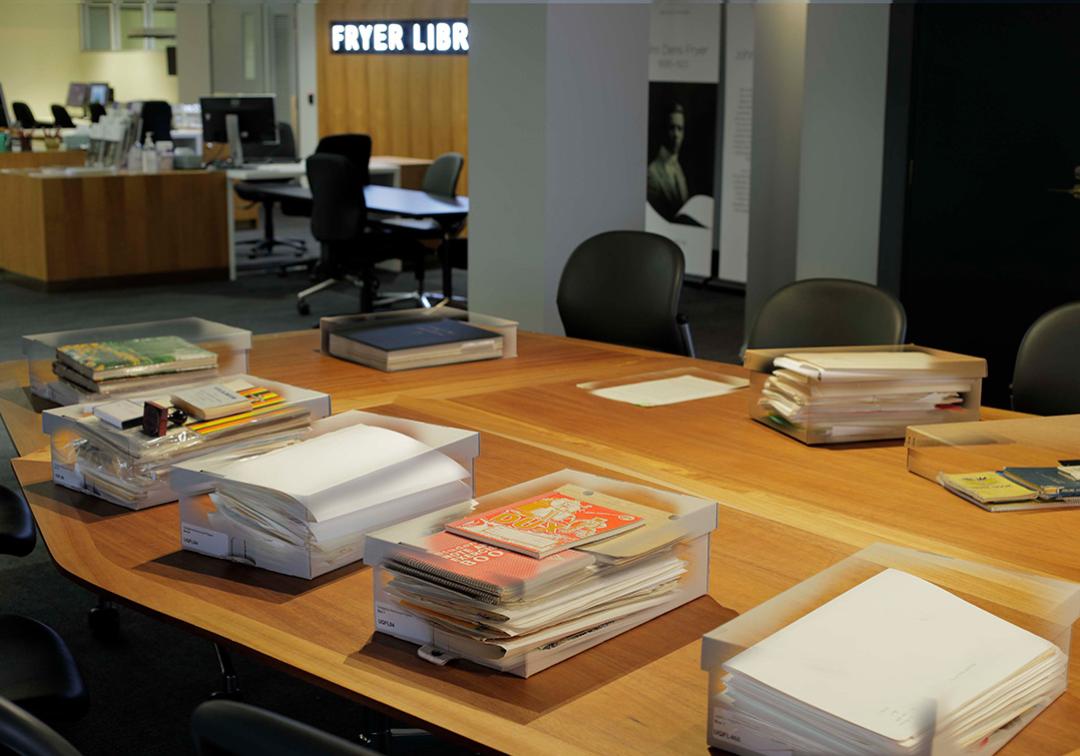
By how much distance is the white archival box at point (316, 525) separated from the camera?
1772 millimetres

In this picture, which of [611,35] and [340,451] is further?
[611,35]

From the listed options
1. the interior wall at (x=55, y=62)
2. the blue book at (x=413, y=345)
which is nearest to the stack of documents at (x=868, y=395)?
the blue book at (x=413, y=345)

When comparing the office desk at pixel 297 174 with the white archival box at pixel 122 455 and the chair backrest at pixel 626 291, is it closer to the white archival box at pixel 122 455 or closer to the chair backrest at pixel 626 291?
the chair backrest at pixel 626 291

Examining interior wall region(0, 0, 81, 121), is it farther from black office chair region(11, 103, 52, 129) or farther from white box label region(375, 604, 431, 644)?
white box label region(375, 604, 431, 644)

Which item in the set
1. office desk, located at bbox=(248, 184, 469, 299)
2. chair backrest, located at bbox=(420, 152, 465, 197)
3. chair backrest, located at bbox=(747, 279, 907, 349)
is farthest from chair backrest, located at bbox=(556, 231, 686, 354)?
chair backrest, located at bbox=(420, 152, 465, 197)

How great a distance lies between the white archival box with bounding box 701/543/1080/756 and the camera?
130 cm

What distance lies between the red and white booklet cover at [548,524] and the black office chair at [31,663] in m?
0.75

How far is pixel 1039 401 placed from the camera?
3.15m

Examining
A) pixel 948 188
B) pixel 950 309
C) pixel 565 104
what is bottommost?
pixel 950 309

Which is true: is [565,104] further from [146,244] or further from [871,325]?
[146,244]

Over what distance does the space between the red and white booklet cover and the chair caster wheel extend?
2041 millimetres

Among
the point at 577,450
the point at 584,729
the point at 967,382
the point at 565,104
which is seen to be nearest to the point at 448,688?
the point at 584,729

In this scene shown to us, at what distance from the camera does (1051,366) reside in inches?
123

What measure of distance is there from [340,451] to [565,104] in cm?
351
